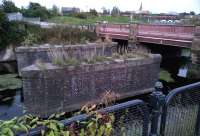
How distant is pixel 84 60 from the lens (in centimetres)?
1182

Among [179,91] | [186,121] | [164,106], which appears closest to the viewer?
[164,106]

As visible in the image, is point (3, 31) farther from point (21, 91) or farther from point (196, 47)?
point (196, 47)

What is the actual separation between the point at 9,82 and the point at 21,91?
5.91ft

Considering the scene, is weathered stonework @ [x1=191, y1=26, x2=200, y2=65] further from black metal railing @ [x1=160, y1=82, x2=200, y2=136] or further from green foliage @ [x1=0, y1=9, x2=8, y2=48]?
green foliage @ [x1=0, y1=9, x2=8, y2=48]

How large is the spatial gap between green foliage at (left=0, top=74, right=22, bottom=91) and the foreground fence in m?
12.6

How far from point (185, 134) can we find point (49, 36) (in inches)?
818

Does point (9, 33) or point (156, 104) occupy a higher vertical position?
point (156, 104)

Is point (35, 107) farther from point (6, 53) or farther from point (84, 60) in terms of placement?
point (6, 53)

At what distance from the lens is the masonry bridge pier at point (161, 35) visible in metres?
15.7

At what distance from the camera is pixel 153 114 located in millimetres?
2760

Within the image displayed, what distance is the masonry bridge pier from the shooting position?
619 inches

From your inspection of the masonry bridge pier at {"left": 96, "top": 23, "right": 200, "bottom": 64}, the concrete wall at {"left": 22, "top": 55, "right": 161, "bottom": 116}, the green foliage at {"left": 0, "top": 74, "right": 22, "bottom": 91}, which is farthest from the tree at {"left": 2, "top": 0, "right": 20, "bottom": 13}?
the concrete wall at {"left": 22, "top": 55, "right": 161, "bottom": 116}

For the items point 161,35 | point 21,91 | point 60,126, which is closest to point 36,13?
point 161,35

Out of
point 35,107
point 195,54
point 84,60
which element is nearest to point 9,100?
point 35,107
